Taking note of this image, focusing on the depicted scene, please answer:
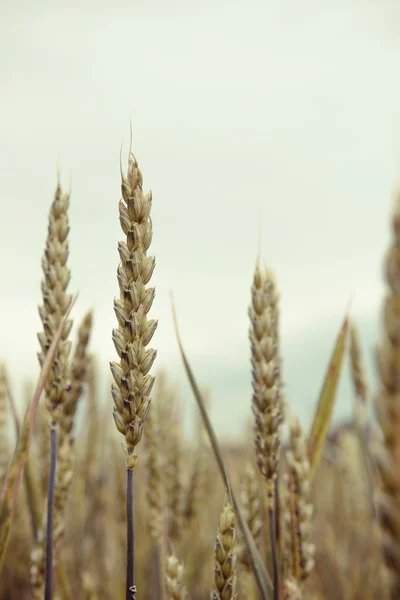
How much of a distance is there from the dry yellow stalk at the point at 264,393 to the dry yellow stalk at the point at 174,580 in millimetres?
231

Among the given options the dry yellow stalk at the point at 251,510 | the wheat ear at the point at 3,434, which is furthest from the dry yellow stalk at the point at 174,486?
the dry yellow stalk at the point at 251,510

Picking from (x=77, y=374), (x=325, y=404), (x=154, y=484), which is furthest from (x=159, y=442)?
(x=325, y=404)

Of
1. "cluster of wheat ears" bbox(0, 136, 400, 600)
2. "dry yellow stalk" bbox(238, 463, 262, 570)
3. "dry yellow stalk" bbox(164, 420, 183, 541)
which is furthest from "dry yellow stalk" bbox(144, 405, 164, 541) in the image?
Answer: "dry yellow stalk" bbox(238, 463, 262, 570)

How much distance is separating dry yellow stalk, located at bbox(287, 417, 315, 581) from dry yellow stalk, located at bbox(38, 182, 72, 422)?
1.78 ft

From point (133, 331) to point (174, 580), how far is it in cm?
56

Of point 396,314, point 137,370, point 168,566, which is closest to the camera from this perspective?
point 396,314

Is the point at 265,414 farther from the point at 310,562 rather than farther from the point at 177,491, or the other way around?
the point at 177,491

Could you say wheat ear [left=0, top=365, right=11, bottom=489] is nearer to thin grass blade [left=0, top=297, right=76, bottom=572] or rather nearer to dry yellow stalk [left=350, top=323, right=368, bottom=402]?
thin grass blade [left=0, top=297, right=76, bottom=572]

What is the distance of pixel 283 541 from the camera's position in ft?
4.31

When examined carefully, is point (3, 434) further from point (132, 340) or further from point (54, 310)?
point (132, 340)

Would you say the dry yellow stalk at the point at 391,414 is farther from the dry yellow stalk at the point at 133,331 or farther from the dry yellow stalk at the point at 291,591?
the dry yellow stalk at the point at 291,591

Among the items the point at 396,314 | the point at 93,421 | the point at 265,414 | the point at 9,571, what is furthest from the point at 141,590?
the point at 396,314

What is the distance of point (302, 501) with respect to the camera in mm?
1289

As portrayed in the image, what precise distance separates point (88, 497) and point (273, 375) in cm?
253
